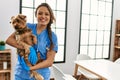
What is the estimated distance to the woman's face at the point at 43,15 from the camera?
46.9 inches

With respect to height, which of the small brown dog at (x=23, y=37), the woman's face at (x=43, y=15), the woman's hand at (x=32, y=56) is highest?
the woman's face at (x=43, y=15)

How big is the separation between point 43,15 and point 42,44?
0.72 ft

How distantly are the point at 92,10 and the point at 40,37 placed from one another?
3134mm

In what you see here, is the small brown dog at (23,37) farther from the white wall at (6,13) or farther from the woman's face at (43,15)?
the white wall at (6,13)

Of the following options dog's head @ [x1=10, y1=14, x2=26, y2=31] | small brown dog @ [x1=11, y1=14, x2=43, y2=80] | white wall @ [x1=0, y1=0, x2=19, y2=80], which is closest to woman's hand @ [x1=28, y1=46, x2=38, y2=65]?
small brown dog @ [x1=11, y1=14, x2=43, y2=80]

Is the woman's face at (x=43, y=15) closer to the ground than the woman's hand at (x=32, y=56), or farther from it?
farther from it

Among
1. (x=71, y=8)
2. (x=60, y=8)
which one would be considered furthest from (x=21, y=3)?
(x=71, y=8)

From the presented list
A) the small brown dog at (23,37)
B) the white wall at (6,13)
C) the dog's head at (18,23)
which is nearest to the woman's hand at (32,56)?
the small brown dog at (23,37)

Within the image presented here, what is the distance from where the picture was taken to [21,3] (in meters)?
3.25

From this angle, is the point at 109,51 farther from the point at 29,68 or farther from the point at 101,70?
the point at 29,68

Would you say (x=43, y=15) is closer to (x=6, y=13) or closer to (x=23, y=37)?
(x=23, y=37)

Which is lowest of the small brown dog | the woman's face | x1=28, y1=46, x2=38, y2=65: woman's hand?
x1=28, y1=46, x2=38, y2=65: woman's hand

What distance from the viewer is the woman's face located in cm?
119

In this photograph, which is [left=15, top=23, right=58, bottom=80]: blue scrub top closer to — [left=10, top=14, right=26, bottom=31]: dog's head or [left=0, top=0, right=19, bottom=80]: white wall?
[left=10, top=14, right=26, bottom=31]: dog's head
